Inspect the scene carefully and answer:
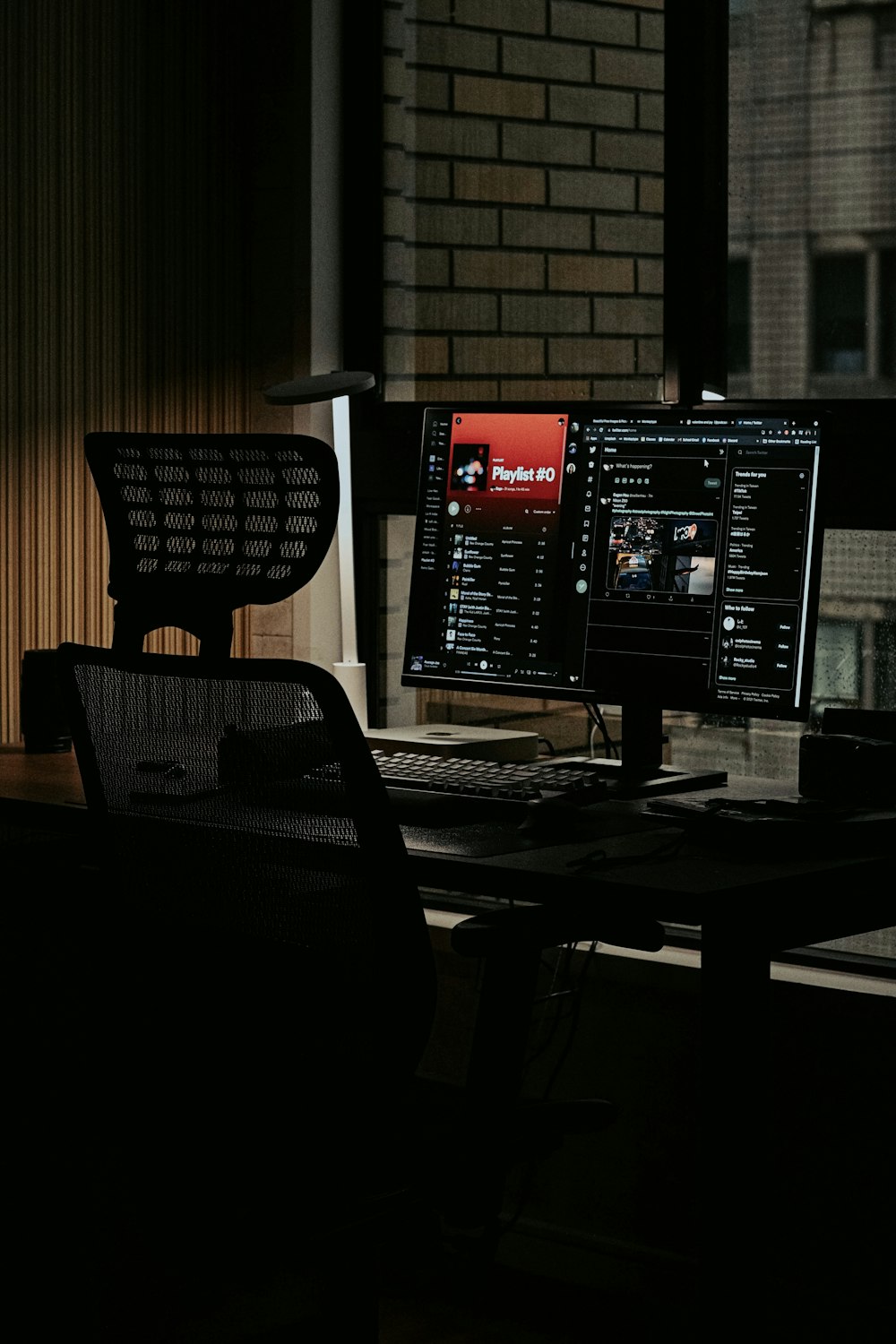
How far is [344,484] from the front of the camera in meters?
3.11

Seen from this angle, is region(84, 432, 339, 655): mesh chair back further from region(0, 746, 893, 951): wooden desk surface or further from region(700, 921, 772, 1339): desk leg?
region(700, 921, 772, 1339): desk leg

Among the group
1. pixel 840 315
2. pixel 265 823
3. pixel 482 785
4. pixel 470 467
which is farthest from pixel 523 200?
pixel 265 823

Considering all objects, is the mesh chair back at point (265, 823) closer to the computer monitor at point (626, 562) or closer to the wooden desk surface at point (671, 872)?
the wooden desk surface at point (671, 872)

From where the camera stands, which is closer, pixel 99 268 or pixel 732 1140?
pixel 732 1140

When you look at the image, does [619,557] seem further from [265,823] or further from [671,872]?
[265,823]

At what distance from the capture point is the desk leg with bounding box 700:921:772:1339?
73.9 inches

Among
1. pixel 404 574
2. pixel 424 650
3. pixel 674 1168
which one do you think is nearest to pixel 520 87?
pixel 404 574

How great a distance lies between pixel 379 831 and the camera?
5.64ft

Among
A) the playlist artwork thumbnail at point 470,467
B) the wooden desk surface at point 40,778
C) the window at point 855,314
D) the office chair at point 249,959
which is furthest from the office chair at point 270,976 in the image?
the window at point 855,314

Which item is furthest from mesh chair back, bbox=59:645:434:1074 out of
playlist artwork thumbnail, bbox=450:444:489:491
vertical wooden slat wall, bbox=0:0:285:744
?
vertical wooden slat wall, bbox=0:0:285:744

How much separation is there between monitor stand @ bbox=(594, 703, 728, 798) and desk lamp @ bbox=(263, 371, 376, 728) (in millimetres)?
507

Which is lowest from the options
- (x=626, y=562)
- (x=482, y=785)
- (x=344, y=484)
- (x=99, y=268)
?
(x=482, y=785)

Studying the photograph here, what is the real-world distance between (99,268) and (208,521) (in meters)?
0.97

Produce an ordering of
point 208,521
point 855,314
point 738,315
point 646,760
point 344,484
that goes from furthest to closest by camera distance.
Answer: point 344,484
point 738,315
point 855,314
point 646,760
point 208,521
